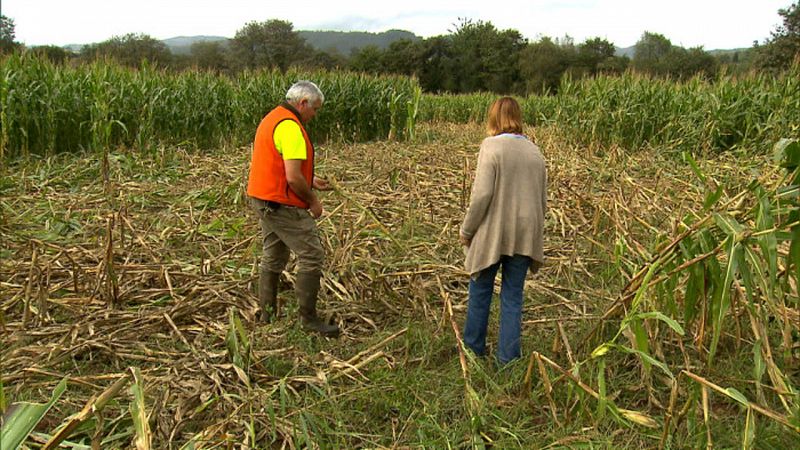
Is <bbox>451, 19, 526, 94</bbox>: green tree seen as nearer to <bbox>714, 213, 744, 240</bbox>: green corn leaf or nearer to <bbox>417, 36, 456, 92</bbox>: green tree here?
<bbox>417, 36, 456, 92</bbox>: green tree

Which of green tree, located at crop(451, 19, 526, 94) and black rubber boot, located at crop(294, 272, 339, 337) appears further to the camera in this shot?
green tree, located at crop(451, 19, 526, 94)

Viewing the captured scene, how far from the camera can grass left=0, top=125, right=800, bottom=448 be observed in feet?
9.50

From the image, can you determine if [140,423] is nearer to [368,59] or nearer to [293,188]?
[293,188]

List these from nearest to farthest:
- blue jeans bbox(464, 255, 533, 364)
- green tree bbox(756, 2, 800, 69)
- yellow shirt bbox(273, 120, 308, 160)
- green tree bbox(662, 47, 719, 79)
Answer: blue jeans bbox(464, 255, 533, 364), yellow shirt bbox(273, 120, 308, 160), green tree bbox(756, 2, 800, 69), green tree bbox(662, 47, 719, 79)

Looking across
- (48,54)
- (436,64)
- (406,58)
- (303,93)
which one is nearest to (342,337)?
(303,93)

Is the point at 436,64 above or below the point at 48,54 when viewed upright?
above

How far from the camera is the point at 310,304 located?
4.13 meters

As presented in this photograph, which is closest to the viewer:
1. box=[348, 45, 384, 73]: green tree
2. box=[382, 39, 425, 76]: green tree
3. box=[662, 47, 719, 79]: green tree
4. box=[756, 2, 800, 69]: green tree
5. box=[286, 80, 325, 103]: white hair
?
box=[286, 80, 325, 103]: white hair

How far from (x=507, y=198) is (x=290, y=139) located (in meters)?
1.49

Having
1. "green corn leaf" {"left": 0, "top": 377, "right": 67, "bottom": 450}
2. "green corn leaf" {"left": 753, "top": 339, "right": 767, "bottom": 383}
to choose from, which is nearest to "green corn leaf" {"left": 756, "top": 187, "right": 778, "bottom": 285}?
"green corn leaf" {"left": 753, "top": 339, "right": 767, "bottom": 383}

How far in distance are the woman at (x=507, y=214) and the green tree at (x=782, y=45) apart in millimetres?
36443

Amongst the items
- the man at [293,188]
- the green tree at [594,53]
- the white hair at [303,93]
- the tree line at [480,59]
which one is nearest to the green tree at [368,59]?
the tree line at [480,59]

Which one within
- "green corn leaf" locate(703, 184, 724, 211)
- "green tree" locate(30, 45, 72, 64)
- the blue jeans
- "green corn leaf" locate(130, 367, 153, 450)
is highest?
"green tree" locate(30, 45, 72, 64)

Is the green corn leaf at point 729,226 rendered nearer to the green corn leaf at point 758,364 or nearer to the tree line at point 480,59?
the green corn leaf at point 758,364
